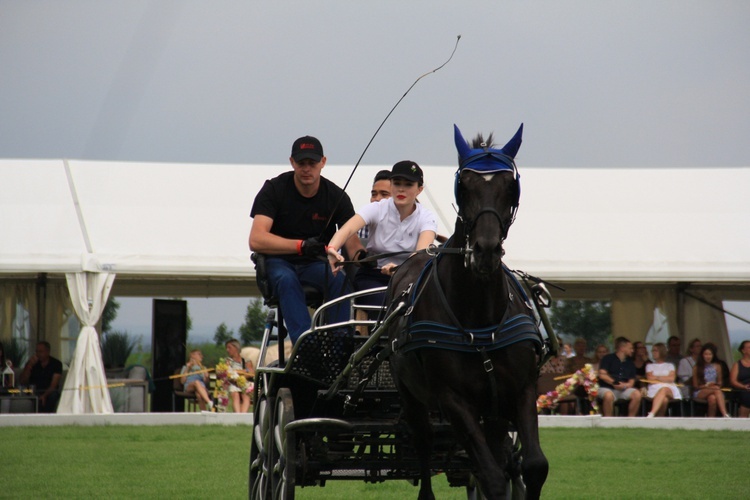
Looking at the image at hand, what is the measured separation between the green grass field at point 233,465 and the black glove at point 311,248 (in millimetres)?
2554

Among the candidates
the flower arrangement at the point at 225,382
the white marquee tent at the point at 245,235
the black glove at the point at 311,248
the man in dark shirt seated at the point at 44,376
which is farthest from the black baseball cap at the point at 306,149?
the man in dark shirt seated at the point at 44,376

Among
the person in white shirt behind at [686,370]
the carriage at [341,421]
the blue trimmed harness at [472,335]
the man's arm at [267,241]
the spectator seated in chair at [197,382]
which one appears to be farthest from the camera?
the spectator seated in chair at [197,382]

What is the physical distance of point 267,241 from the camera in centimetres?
616

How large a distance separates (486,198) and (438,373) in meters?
0.87

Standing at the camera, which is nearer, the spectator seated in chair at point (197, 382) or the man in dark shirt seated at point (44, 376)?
the spectator seated in chair at point (197, 382)

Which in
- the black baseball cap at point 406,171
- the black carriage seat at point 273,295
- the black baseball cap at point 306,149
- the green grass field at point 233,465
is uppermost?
the black baseball cap at point 306,149

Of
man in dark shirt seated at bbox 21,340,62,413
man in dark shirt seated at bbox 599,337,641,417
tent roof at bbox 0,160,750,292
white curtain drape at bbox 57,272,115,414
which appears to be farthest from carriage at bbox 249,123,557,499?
man in dark shirt seated at bbox 21,340,62,413

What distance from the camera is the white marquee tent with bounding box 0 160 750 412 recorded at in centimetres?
1536

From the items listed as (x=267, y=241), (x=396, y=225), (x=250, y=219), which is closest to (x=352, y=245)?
(x=396, y=225)

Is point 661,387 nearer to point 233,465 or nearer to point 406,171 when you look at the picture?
point 233,465

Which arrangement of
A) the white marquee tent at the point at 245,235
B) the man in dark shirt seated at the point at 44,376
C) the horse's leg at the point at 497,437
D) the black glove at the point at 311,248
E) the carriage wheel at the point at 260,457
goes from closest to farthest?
1. the horse's leg at the point at 497,437
2. the black glove at the point at 311,248
3. the carriage wheel at the point at 260,457
4. the white marquee tent at the point at 245,235
5. the man in dark shirt seated at the point at 44,376

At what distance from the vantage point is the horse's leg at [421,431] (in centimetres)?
537

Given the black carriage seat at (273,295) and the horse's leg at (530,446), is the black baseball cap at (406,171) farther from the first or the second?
the horse's leg at (530,446)

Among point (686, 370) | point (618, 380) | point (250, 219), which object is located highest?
point (250, 219)
